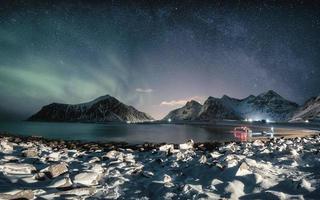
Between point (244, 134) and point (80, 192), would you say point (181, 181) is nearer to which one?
point (80, 192)

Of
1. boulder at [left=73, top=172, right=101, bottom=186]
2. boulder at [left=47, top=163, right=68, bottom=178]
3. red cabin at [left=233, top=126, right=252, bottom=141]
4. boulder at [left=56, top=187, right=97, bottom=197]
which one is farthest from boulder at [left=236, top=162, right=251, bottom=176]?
red cabin at [left=233, top=126, right=252, bottom=141]

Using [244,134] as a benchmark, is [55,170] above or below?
below

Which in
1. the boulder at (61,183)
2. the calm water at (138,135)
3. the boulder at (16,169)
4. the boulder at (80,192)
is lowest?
the calm water at (138,135)

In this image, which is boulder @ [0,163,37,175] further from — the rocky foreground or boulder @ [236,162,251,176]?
boulder @ [236,162,251,176]

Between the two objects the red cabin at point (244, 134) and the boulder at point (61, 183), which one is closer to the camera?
the boulder at point (61, 183)

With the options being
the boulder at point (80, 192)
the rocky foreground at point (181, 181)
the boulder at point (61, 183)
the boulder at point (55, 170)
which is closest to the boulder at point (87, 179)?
the rocky foreground at point (181, 181)

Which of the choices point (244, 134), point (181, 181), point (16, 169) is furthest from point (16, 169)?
point (244, 134)

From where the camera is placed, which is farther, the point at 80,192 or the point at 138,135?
the point at 138,135

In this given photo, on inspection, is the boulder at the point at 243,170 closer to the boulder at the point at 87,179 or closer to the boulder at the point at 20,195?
the boulder at the point at 87,179

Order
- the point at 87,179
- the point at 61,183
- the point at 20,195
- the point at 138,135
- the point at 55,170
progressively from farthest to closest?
the point at 138,135 → the point at 55,170 → the point at 87,179 → the point at 61,183 → the point at 20,195

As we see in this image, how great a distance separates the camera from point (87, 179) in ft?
23.8

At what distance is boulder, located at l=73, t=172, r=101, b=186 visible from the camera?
7.12m

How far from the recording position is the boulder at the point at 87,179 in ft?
23.4

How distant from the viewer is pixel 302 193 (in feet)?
18.4
